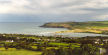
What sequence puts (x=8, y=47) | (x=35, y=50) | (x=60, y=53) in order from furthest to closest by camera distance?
1. (x=8, y=47)
2. (x=35, y=50)
3. (x=60, y=53)

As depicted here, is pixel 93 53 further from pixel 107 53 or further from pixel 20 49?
pixel 20 49

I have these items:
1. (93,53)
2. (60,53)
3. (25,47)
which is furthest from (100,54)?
(25,47)

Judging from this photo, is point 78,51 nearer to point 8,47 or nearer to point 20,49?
point 20,49

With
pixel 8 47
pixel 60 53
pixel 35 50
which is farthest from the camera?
pixel 8 47

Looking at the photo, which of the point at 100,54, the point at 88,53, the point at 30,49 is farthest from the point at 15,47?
the point at 100,54

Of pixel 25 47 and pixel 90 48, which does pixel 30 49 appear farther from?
pixel 90 48

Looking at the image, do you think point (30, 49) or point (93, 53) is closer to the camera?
point (93, 53)

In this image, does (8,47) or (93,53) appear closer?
(93,53)

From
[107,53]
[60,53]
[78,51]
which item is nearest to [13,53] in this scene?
[60,53]
